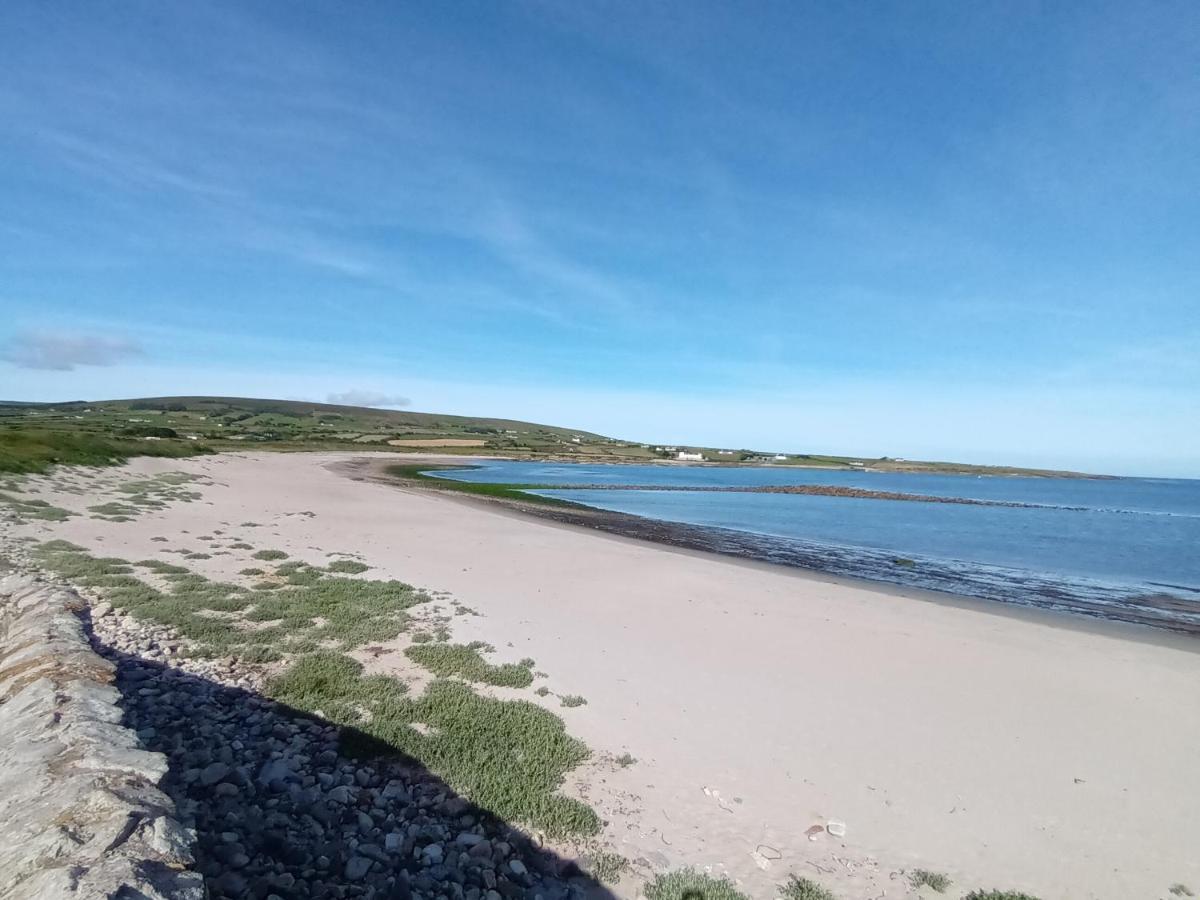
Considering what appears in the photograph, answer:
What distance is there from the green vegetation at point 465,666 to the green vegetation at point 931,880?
220 inches

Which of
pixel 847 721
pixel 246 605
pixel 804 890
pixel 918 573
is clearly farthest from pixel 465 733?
pixel 918 573

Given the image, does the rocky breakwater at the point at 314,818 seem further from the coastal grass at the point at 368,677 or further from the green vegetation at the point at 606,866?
the coastal grass at the point at 368,677

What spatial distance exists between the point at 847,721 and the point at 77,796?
30.4ft

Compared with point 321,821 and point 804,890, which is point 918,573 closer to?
point 804,890

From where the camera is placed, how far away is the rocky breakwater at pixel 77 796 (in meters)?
2.88

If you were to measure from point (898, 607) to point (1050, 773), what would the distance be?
9.55 m

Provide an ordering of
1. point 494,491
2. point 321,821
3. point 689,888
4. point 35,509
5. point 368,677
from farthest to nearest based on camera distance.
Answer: point 494,491
point 35,509
point 368,677
point 321,821
point 689,888

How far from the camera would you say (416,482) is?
57188 mm

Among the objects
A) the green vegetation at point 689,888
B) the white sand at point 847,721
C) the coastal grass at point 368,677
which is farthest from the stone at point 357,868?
the green vegetation at point 689,888

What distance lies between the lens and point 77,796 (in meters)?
3.49

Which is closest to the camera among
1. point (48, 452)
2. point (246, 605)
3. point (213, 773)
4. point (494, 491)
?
point (213, 773)

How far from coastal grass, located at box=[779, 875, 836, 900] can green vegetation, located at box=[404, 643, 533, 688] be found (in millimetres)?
4870

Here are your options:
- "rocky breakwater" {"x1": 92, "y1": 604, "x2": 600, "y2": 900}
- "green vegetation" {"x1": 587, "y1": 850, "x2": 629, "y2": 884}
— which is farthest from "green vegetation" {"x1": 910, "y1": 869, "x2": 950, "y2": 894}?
"rocky breakwater" {"x1": 92, "y1": 604, "x2": 600, "y2": 900}

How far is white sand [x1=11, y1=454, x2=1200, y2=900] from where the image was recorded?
6.13 m
